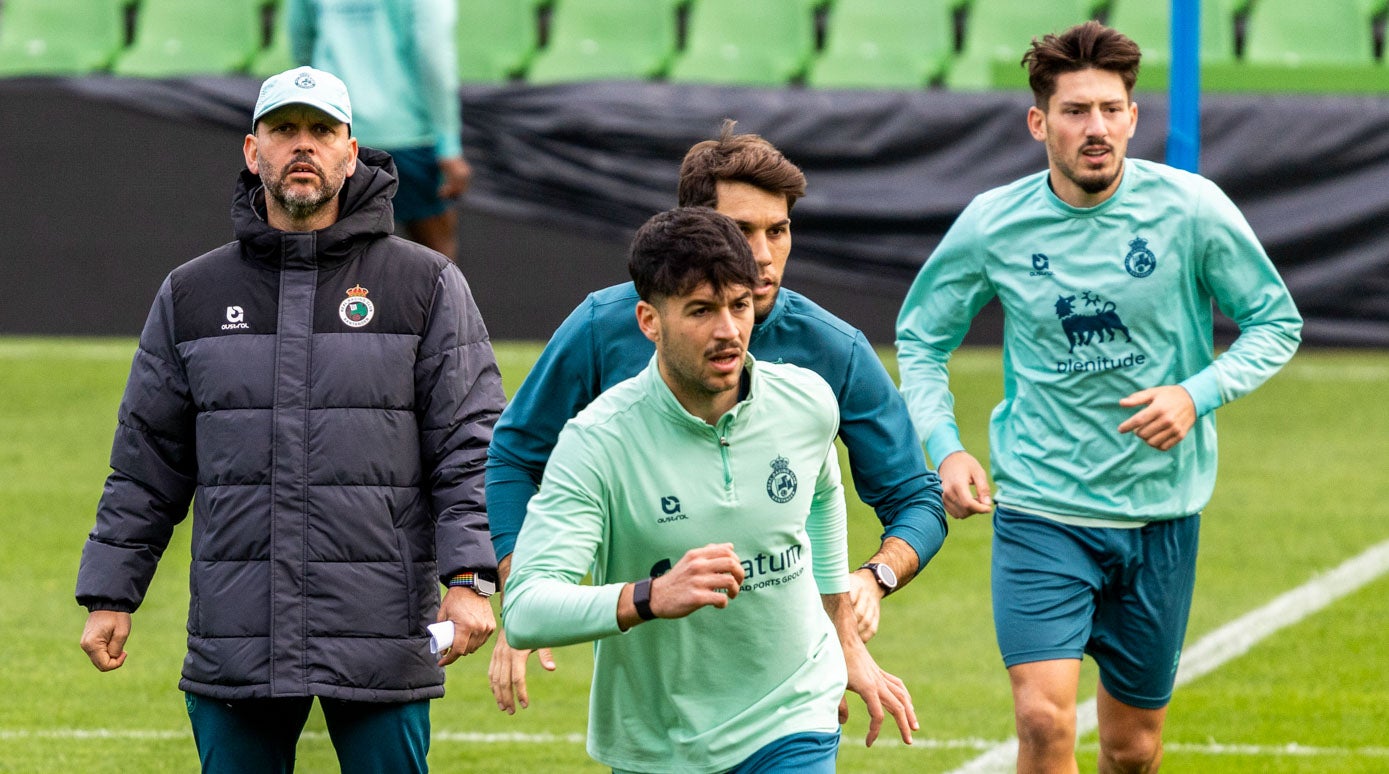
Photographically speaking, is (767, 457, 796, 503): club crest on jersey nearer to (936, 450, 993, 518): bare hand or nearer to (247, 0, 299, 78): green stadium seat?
(936, 450, 993, 518): bare hand

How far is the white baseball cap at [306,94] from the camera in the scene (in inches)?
183

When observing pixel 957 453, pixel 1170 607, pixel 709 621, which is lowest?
pixel 1170 607

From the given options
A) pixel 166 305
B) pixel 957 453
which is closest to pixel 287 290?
pixel 166 305

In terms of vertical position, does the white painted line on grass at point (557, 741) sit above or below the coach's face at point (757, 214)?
below

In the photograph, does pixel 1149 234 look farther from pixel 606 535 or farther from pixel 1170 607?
pixel 606 535

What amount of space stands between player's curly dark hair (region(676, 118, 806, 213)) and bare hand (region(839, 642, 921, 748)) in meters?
0.91

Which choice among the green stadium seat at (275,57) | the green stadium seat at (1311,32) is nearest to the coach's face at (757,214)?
the green stadium seat at (1311,32)

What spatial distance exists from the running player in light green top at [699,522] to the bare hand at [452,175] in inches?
239

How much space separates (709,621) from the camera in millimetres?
4023

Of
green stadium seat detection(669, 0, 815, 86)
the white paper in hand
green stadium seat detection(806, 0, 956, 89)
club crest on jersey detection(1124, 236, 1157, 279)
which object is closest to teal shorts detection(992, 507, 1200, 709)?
club crest on jersey detection(1124, 236, 1157, 279)

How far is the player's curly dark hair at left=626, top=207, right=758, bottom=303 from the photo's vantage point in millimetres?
3832

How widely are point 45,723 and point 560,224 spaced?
285 inches

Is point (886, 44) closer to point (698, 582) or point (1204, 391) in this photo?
point (1204, 391)

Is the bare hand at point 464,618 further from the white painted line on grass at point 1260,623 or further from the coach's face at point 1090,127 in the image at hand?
the white painted line on grass at point 1260,623
